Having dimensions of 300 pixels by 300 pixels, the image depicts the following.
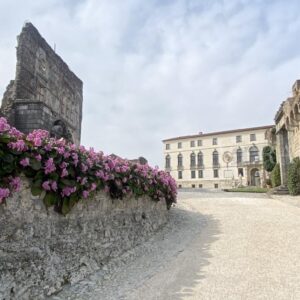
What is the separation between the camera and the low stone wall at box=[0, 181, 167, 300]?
12.5ft

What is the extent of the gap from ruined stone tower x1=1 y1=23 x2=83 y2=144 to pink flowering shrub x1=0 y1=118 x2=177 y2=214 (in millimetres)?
5431

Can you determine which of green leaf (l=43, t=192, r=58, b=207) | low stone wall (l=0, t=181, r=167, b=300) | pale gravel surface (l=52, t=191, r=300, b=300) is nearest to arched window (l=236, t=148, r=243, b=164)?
pale gravel surface (l=52, t=191, r=300, b=300)

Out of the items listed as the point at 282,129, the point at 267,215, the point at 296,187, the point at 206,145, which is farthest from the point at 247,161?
the point at 267,215

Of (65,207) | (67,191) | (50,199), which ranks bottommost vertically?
(65,207)

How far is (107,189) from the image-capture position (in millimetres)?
6055

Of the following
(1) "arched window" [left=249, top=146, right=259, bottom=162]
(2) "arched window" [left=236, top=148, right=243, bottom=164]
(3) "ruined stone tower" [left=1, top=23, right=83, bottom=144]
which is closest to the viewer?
(3) "ruined stone tower" [left=1, top=23, right=83, bottom=144]

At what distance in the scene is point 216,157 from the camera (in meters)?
64.6

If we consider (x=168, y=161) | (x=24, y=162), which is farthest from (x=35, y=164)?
(x=168, y=161)

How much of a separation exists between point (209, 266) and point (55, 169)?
3.15m

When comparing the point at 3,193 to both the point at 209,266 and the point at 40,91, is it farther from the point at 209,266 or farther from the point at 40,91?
the point at 40,91

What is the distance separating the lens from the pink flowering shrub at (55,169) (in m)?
3.79

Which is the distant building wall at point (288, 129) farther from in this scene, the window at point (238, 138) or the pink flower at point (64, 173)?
the window at point (238, 138)

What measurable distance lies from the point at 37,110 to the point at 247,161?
5397 cm

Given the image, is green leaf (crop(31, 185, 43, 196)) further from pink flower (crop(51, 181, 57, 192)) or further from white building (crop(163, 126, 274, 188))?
white building (crop(163, 126, 274, 188))
